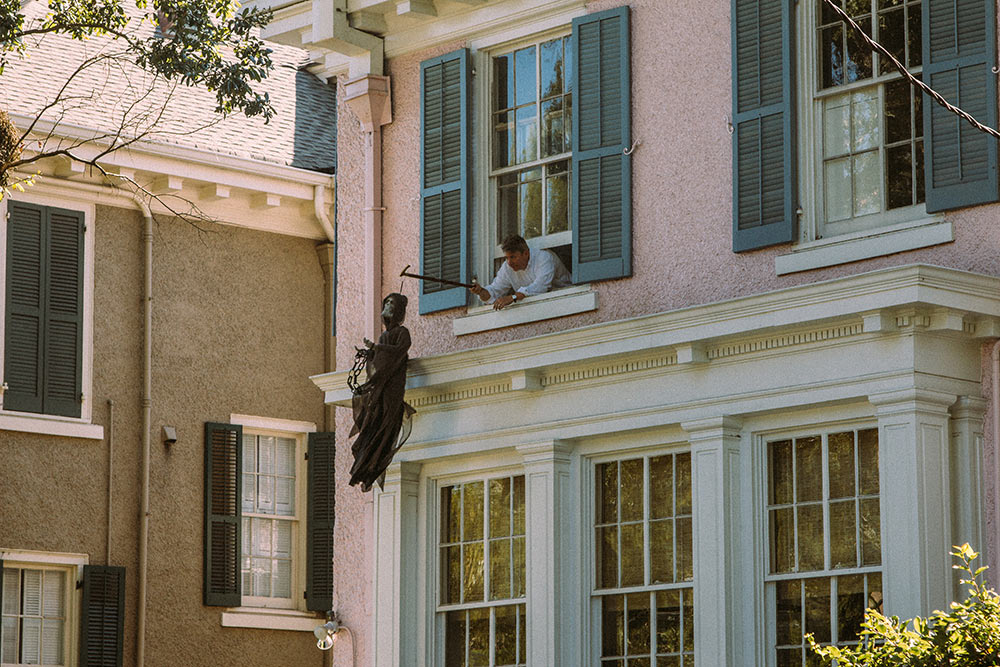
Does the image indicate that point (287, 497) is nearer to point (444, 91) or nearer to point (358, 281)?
point (358, 281)

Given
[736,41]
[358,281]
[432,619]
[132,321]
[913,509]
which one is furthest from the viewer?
[132,321]

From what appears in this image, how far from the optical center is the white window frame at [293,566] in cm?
1900

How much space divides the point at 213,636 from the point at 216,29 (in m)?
6.62

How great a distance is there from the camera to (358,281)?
14891mm

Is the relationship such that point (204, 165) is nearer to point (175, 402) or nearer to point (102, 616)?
point (175, 402)

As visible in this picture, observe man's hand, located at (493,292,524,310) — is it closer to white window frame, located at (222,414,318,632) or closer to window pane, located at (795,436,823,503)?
window pane, located at (795,436,823,503)

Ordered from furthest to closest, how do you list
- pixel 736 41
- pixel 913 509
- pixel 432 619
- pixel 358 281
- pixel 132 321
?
1. pixel 132 321
2. pixel 358 281
3. pixel 432 619
4. pixel 736 41
5. pixel 913 509

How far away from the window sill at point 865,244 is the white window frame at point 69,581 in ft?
27.6

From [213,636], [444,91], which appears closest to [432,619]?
[444,91]

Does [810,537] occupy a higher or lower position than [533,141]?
lower

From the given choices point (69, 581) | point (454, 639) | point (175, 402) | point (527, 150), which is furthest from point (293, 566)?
point (527, 150)

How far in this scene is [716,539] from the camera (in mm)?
12078

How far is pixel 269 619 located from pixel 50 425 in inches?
115

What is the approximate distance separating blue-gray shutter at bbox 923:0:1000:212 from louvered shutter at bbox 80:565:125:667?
9.45m
